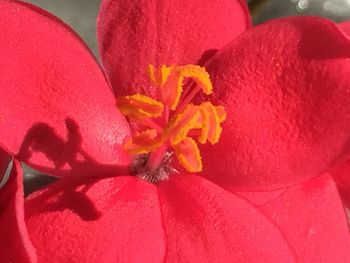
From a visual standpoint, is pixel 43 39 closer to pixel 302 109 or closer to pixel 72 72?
pixel 72 72

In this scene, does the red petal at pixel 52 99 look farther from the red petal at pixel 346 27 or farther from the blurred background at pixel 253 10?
the blurred background at pixel 253 10

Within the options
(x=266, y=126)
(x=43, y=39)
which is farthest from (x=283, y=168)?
(x=43, y=39)

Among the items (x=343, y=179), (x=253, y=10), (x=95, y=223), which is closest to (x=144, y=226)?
(x=95, y=223)

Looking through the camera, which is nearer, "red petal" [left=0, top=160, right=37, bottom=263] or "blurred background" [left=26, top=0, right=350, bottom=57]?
"red petal" [left=0, top=160, right=37, bottom=263]

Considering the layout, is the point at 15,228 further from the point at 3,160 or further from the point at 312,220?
the point at 312,220

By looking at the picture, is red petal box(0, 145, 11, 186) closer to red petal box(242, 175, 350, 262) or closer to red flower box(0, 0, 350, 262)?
red flower box(0, 0, 350, 262)

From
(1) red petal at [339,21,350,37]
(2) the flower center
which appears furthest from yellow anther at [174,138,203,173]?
(1) red petal at [339,21,350,37]
